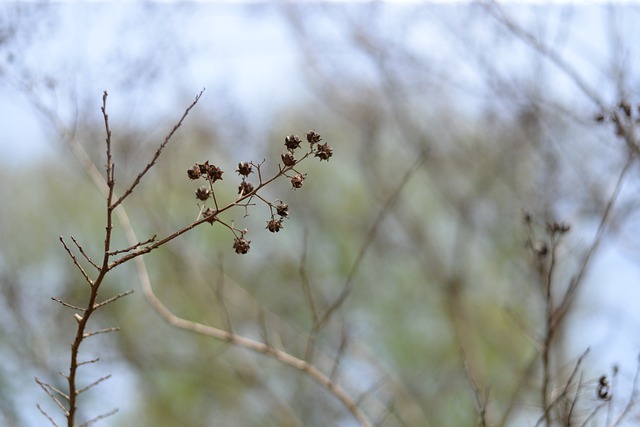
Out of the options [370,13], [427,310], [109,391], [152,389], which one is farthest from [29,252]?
[427,310]

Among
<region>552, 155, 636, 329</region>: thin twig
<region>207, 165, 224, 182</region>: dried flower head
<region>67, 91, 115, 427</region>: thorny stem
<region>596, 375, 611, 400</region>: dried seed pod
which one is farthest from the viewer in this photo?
<region>552, 155, 636, 329</region>: thin twig

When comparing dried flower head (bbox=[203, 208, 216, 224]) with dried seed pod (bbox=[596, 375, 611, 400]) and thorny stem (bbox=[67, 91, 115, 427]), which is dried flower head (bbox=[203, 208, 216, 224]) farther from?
dried seed pod (bbox=[596, 375, 611, 400])

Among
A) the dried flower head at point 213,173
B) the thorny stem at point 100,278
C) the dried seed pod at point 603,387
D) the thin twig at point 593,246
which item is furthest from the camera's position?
the thin twig at point 593,246

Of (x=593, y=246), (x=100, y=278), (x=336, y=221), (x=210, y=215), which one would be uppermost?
(x=336, y=221)

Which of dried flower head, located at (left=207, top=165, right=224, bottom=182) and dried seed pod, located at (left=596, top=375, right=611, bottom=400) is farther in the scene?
dried seed pod, located at (left=596, top=375, right=611, bottom=400)

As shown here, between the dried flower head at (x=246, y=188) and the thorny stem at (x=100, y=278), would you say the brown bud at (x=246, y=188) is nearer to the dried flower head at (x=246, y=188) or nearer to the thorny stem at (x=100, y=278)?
the dried flower head at (x=246, y=188)

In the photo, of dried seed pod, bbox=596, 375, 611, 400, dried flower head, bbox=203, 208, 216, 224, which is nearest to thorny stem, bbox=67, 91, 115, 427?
dried flower head, bbox=203, 208, 216, 224

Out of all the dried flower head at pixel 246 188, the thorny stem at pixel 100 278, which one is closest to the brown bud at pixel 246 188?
the dried flower head at pixel 246 188

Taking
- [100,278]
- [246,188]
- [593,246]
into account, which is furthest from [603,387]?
[100,278]

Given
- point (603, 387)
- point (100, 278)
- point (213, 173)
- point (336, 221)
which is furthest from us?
point (336, 221)

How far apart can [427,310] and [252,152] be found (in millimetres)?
3200

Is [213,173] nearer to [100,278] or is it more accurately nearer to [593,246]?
[100,278]

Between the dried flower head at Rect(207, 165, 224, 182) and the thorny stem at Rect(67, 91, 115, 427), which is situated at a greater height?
the dried flower head at Rect(207, 165, 224, 182)

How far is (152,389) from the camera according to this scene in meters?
4.46
